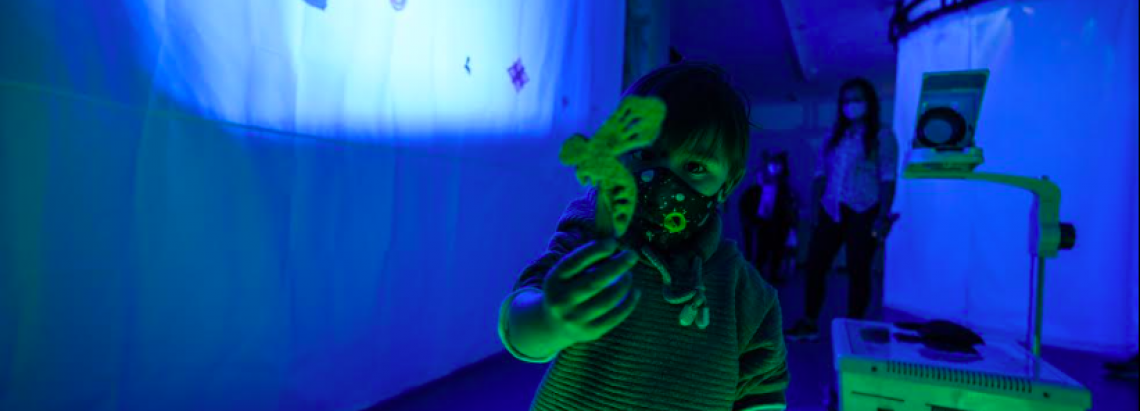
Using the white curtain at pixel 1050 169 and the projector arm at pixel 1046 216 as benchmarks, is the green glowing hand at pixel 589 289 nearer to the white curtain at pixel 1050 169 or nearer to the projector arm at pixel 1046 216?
the projector arm at pixel 1046 216

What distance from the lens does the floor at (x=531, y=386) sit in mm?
1838

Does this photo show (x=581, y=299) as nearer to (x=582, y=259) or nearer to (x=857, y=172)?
(x=582, y=259)

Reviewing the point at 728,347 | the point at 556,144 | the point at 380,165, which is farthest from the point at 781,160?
Result: the point at 728,347

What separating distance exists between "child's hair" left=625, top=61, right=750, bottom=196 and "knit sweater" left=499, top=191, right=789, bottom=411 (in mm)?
102

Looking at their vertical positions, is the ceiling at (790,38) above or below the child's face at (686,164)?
above

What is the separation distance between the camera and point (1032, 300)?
1477 millimetres

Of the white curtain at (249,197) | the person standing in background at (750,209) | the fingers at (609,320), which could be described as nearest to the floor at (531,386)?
the white curtain at (249,197)

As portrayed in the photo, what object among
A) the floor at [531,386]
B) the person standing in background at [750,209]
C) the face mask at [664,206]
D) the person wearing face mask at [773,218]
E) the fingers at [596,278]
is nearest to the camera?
the fingers at [596,278]

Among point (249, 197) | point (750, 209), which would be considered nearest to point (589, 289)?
point (249, 197)

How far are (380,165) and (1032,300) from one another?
1781 mm

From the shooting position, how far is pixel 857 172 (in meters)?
2.61

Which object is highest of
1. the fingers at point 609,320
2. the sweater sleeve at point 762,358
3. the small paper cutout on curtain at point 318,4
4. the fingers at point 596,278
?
the small paper cutout on curtain at point 318,4

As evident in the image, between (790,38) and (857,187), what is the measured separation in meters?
3.71

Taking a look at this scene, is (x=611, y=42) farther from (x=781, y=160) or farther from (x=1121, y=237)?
(x=781, y=160)
